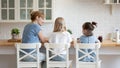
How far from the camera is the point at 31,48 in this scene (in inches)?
154

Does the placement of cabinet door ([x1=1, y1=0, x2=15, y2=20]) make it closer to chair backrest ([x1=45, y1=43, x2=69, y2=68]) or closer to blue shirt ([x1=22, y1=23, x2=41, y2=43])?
blue shirt ([x1=22, y1=23, x2=41, y2=43])

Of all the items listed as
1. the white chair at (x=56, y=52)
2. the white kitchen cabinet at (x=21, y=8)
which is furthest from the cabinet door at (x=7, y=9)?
the white chair at (x=56, y=52)

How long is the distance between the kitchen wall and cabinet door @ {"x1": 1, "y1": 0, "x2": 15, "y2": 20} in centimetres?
66

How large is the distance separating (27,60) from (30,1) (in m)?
1.16

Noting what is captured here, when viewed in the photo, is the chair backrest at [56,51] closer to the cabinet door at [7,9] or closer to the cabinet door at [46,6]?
the cabinet door at [46,6]

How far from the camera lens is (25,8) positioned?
4785mm

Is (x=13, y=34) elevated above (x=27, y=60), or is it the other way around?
(x=13, y=34)

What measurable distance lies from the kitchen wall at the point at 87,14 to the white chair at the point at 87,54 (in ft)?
3.84

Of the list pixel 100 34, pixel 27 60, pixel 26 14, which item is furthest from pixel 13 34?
pixel 100 34

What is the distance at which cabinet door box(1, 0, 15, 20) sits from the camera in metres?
4.76

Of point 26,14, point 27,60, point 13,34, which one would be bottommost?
point 27,60

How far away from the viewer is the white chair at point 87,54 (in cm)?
381

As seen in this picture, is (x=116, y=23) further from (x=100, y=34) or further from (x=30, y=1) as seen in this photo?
(x=30, y=1)

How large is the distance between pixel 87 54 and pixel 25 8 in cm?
149
